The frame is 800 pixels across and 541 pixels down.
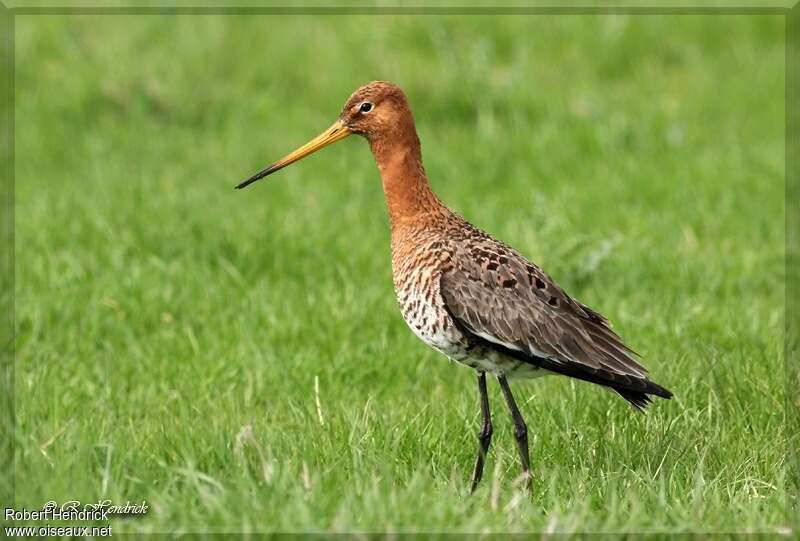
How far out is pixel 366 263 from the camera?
8.14m

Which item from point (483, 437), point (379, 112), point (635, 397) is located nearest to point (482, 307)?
point (483, 437)

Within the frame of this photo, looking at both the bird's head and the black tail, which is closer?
the black tail

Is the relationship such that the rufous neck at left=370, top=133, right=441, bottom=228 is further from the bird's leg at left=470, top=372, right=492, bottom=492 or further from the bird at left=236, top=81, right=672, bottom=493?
the bird's leg at left=470, top=372, right=492, bottom=492

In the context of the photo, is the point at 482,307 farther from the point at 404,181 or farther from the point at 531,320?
the point at 404,181

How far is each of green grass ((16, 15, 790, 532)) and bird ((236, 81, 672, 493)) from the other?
36 cm

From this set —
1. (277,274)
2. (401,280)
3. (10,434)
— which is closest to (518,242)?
(277,274)

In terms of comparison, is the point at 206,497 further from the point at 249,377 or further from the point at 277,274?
the point at 277,274

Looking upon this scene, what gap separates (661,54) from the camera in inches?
466

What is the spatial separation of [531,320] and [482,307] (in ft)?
0.70

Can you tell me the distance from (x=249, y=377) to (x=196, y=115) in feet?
16.0

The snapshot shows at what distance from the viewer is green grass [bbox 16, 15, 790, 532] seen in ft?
15.6

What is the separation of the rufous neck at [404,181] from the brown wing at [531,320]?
0.32 metres

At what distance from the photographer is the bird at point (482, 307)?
5215 millimetres

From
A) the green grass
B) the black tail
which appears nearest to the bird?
the black tail
